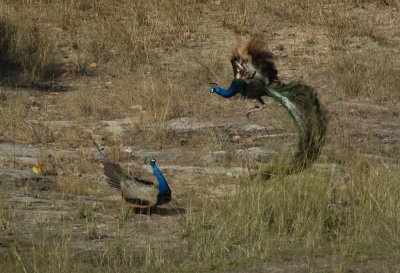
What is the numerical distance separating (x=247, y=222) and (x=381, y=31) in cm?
832

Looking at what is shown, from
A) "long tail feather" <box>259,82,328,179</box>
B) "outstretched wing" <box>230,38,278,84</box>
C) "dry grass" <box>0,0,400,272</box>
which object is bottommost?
"dry grass" <box>0,0,400,272</box>

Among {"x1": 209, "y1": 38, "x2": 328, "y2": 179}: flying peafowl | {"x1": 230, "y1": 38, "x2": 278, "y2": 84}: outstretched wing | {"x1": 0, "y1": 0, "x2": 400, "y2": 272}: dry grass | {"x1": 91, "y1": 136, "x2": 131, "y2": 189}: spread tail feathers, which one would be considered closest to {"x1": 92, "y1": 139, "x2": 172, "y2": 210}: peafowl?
{"x1": 91, "y1": 136, "x2": 131, "y2": 189}: spread tail feathers

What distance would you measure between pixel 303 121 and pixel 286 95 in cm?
30

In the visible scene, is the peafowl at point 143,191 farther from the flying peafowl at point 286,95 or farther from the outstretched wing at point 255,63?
the outstretched wing at point 255,63

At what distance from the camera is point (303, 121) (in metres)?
9.15

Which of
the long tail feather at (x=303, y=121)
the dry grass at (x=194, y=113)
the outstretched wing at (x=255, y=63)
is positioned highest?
the outstretched wing at (x=255, y=63)

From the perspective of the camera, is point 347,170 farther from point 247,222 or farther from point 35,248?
point 35,248

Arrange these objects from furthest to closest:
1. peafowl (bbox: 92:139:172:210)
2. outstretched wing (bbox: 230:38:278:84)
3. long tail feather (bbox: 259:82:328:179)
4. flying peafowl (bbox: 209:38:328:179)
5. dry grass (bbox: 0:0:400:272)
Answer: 1. outstretched wing (bbox: 230:38:278:84)
2. flying peafowl (bbox: 209:38:328:179)
3. long tail feather (bbox: 259:82:328:179)
4. peafowl (bbox: 92:139:172:210)
5. dry grass (bbox: 0:0:400:272)

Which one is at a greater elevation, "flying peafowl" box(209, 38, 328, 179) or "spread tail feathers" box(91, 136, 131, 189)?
"flying peafowl" box(209, 38, 328, 179)

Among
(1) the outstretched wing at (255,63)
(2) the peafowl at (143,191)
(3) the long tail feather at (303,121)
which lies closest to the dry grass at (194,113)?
(2) the peafowl at (143,191)

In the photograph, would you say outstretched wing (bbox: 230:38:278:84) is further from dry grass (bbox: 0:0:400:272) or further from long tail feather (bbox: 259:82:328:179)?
dry grass (bbox: 0:0:400:272)

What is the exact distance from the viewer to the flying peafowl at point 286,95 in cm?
874

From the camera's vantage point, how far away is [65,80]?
1402cm

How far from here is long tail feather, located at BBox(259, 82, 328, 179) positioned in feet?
28.3
